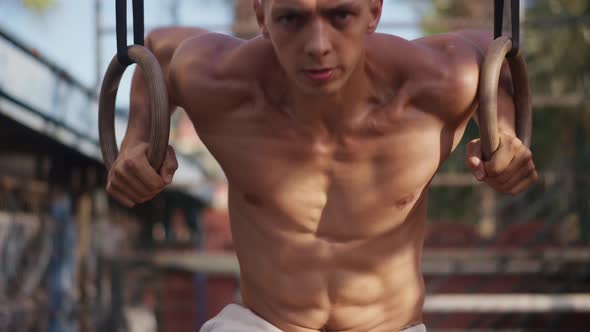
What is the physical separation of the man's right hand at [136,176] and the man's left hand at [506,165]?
1.71 ft

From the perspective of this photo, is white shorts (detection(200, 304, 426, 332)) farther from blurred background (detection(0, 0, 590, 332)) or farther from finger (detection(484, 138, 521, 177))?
blurred background (detection(0, 0, 590, 332))

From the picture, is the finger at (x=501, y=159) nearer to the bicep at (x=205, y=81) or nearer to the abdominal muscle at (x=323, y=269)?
the abdominal muscle at (x=323, y=269)

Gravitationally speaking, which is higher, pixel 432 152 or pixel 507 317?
pixel 432 152

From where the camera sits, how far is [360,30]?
1.46 meters

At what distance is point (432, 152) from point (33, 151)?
360 cm

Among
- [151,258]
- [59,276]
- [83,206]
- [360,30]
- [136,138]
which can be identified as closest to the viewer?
[360,30]

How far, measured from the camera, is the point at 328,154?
1631 millimetres

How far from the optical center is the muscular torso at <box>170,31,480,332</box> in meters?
1.63

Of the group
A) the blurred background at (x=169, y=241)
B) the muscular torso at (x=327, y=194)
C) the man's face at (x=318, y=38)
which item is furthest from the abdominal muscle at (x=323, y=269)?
the blurred background at (x=169, y=241)

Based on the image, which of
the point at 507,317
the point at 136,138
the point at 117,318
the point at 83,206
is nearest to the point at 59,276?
the point at 83,206

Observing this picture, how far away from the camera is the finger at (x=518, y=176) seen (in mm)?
1590

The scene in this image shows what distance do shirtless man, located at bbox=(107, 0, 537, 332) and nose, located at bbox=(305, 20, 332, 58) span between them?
0.16m

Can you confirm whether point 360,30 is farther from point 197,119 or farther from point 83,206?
point 83,206

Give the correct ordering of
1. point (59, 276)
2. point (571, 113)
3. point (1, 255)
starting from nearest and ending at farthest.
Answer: point (1, 255) < point (59, 276) < point (571, 113)
